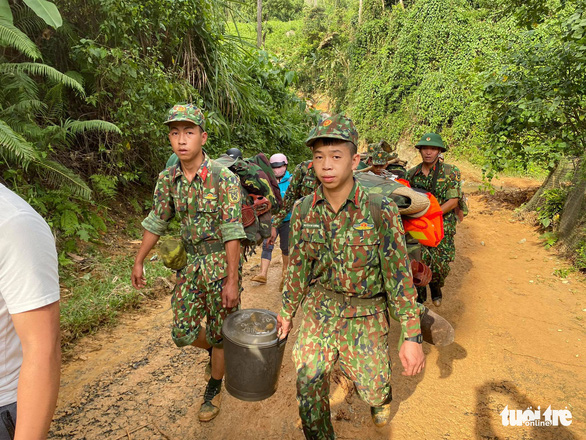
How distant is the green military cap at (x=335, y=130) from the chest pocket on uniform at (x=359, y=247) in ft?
1.81

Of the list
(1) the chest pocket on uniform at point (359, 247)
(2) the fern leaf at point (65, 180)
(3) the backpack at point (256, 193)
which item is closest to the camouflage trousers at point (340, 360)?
(1) the chest pocket on uniform at point (359, 247)

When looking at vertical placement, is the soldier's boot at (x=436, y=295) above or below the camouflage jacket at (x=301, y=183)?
below

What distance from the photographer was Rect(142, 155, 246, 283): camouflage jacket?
308 centimetres

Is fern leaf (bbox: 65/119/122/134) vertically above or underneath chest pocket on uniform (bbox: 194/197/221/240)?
above

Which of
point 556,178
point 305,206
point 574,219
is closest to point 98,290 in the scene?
point 305,206

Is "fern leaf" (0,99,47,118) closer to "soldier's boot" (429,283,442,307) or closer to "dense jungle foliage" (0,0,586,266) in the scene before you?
"dense jungle foliage" (0,0,586,266)

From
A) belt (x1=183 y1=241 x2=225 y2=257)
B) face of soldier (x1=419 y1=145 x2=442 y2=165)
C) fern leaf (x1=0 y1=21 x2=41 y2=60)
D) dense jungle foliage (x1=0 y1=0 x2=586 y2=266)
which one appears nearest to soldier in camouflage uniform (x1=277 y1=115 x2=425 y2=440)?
belt (x1=183 y1=241 x2=225 y2=257)

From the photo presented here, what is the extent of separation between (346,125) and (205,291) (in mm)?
1763

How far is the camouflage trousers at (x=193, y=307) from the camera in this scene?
124 inches

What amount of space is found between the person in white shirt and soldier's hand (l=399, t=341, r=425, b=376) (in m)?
1.80

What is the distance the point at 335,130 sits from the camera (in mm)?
2293

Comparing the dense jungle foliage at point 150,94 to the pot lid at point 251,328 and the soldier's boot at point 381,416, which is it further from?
the soldier's boot at point 381,416

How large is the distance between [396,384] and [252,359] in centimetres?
188

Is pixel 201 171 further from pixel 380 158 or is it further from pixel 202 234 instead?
pixel 380 158
